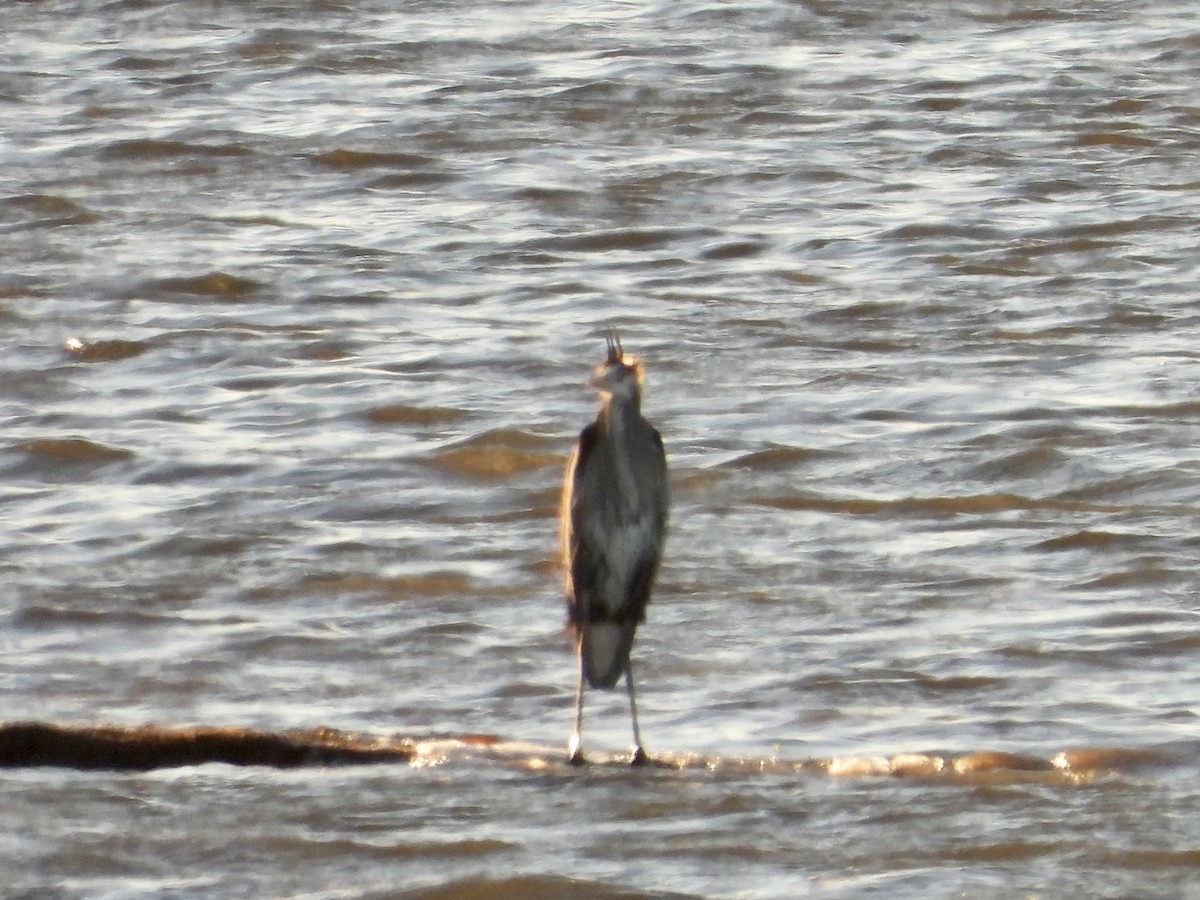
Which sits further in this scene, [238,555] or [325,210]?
[325,210]

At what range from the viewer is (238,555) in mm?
8539

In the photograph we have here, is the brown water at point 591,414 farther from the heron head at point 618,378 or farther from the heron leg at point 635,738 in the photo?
the heron head at point 618,378

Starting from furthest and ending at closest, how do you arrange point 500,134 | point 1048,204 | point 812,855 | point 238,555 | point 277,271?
point 500,134
point 1048,204
point 277,271
point 238,555
point 812,855

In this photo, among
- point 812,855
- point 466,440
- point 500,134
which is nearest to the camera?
point 812,855

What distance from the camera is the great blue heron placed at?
654 centimetres

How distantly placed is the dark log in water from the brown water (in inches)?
3.0

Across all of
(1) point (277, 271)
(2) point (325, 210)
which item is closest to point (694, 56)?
(2) point (325, 210)

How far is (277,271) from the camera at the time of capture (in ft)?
39.7

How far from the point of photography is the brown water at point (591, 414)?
5742 millimetres

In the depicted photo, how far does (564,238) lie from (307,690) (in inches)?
227

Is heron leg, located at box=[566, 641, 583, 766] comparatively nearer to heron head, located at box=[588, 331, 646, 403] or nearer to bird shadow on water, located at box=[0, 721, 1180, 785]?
bird shadow on water, located at box=[0, 721, 1180, 785]

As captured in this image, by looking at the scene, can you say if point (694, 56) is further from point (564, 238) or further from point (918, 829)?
point (918, 829)

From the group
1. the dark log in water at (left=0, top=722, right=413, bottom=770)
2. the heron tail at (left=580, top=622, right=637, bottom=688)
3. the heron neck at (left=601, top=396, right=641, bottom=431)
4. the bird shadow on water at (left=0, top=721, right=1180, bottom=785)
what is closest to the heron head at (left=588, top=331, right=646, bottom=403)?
the heron neck at (left=601, top=396, right=641, bottom=431)

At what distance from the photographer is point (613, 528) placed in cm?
655
